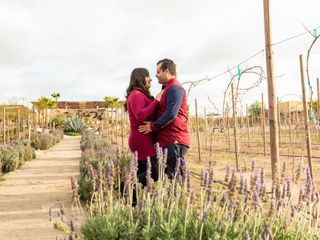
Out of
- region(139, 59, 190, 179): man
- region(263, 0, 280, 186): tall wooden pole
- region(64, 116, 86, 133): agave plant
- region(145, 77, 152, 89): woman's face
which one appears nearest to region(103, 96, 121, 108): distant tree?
region(64, 116, 86, 133): agave plant

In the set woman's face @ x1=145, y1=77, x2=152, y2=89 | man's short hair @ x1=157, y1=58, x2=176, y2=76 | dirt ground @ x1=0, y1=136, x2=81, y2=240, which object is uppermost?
man's short hair @ x1=157, y1=58, x2=176, y2=76

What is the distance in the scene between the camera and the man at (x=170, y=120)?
3.24 m

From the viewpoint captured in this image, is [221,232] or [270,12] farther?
[270,12]

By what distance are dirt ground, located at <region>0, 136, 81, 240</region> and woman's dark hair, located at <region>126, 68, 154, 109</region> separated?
4.09 feet

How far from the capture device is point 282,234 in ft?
7.81

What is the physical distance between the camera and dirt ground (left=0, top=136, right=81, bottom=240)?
163 inches

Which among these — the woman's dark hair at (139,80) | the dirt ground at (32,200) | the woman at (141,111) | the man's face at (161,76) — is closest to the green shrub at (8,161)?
the dirt ground at (32,200)

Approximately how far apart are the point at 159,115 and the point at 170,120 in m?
0.24

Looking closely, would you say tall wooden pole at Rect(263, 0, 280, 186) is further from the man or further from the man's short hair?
the man's short hair

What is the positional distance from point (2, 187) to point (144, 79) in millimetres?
4831

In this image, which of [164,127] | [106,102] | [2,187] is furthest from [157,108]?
[106,102]

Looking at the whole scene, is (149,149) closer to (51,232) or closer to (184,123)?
(184,123)

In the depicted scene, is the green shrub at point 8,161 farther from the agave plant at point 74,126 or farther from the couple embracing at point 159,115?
the agave plant at point 74,126

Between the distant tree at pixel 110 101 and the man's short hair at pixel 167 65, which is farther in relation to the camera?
the distant tree at pixel 110 101
